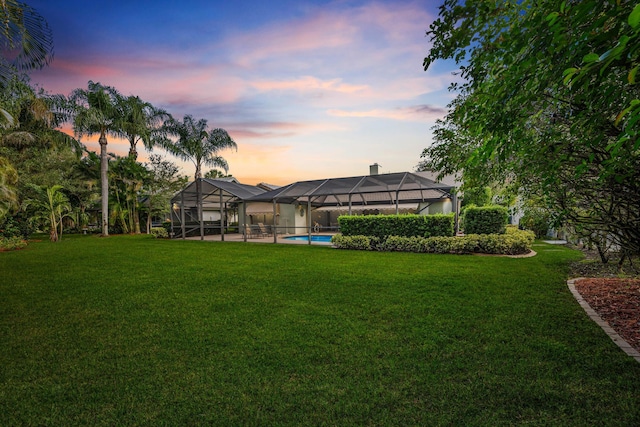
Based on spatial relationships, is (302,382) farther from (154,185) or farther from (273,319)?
(154,185)

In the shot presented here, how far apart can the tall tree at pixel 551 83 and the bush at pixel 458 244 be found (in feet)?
20.2

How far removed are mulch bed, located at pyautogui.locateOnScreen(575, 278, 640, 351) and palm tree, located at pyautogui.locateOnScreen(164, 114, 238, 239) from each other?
27.5 metres

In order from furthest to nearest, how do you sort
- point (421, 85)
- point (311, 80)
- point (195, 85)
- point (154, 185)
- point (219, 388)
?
point (154, 185) < point (195, 85) < point (311, 80) < point (421, 85) < point (219, 388)

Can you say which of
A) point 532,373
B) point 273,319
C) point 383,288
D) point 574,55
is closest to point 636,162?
point 574,55

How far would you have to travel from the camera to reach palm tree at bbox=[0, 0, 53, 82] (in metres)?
7.38

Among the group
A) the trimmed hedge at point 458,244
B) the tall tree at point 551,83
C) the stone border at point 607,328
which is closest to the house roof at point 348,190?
the trimmed hedge at point 458,244

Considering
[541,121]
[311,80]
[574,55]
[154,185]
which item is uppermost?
[311,80]

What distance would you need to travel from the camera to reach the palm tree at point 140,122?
954 inches

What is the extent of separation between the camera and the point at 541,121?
16.0ft

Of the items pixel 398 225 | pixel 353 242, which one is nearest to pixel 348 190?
pixel 353 242

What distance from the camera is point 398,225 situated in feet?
43.5

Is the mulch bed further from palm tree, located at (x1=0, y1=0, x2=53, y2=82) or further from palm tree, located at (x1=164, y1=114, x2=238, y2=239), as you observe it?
palm tree, located at (x1=164, y1=114, x2=238, y2=239)

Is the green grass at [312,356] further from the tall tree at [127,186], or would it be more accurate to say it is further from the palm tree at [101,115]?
the tall tree at [127,186]

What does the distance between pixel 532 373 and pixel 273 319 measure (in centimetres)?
339
